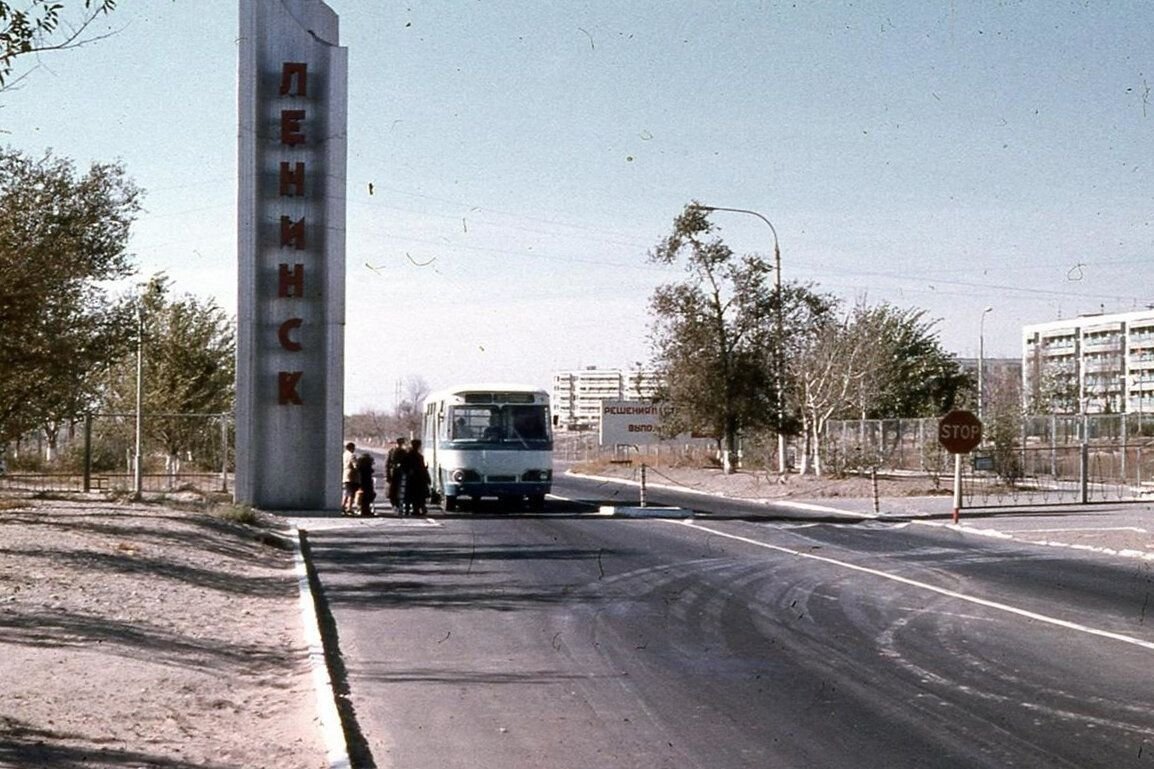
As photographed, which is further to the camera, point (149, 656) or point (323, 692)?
point (149, 656)

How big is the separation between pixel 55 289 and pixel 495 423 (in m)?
12.1

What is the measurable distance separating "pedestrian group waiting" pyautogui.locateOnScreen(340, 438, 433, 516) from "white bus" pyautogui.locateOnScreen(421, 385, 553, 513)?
3.07 feet

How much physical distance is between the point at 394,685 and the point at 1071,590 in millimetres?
9630

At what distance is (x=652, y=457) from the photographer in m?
68.6

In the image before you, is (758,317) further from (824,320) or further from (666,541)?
(666,541)

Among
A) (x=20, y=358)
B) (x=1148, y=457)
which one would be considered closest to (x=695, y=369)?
(x=1148, y=457)

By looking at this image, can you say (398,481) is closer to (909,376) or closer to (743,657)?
(743,657)

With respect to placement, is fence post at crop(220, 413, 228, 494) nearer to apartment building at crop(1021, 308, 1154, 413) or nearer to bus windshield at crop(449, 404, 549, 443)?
bus windshield at crop(449, 404, 549, 443)

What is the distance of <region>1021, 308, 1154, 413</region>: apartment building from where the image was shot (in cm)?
10100

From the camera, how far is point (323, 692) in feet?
30.1

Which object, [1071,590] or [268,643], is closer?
[268,643]

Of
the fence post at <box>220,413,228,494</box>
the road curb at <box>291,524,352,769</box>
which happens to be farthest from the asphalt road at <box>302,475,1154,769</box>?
the fence post at <box>220,413,228,494</box>

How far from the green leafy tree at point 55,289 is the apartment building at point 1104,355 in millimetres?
69475

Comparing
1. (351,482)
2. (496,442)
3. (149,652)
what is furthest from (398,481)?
(149,652)
